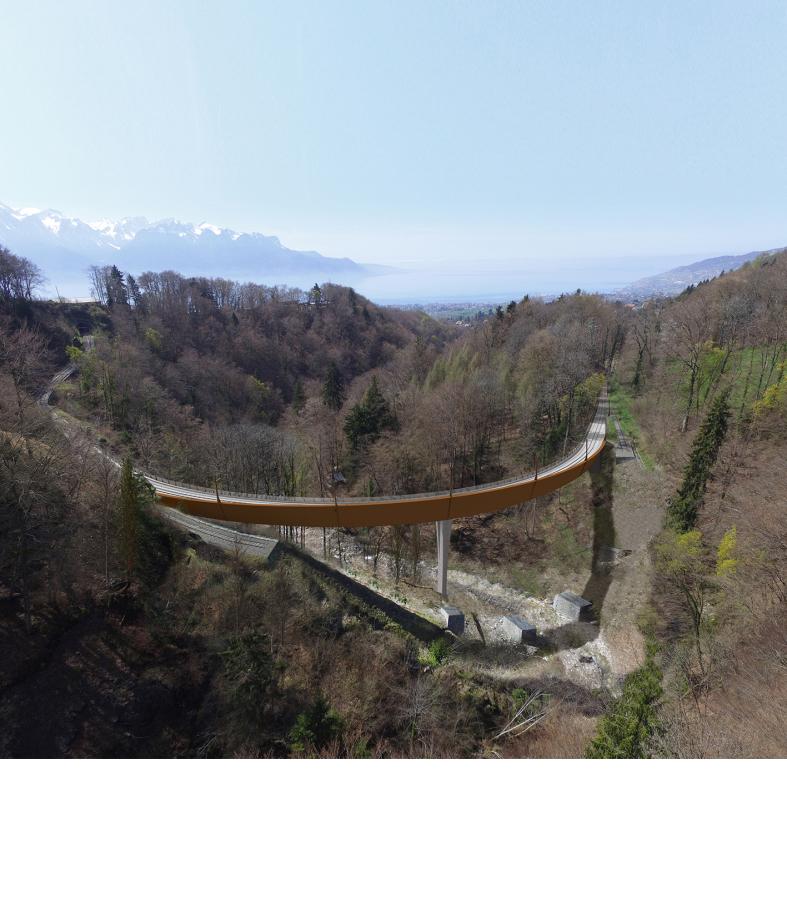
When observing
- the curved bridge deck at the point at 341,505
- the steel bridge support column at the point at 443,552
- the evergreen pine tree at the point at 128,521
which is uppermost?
the evergreen pine tree at the point at 128,521

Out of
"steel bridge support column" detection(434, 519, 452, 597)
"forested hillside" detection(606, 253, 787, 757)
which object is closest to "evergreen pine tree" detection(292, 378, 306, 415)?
"steel bridge support column" detection(434, 519, 452, 597)

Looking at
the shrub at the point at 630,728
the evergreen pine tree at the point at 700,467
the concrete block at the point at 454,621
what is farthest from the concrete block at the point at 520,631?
the shrub at the point at 630,728

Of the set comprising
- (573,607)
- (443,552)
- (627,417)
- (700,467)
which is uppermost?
(700,467)

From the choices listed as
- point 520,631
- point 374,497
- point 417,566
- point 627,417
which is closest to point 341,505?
point 374,497

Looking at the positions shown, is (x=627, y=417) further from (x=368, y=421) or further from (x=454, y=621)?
(x=454, y=621)

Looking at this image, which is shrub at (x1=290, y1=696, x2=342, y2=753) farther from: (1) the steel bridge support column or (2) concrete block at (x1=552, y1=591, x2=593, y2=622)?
(2) concrete block at (x1=552, y1=591, x2=593, y2=622)

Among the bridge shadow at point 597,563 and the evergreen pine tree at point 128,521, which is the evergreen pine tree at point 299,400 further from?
the evergreen pine tree at point 128,521

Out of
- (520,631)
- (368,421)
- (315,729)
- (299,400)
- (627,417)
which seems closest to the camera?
(315,729)

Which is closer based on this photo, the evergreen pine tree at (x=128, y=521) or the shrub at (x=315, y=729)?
the shrub at (x=315, y=729)

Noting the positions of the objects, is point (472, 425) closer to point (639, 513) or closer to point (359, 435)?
point (359, 435)
